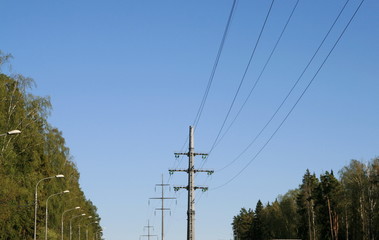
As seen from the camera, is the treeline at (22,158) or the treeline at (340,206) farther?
the treeline at (340,206)

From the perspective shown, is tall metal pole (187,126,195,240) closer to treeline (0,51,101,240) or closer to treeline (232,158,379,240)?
treeline (0,51,101,240)

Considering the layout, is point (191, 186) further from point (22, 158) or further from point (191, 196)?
point (22, 158)

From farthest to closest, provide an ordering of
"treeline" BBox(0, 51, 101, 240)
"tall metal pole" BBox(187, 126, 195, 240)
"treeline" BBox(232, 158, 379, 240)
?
"treeline" BBox(232, 158, 379, 240) < "treeline" BBox(0, 51, 101, 240) < "tall metal pole" BBox(187, 126, 195, 240)

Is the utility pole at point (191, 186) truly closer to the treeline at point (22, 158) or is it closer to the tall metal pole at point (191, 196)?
the tall metal pole at point (191, 196)

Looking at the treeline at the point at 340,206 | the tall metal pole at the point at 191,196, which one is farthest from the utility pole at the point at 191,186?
the treeline at the point at 340,206

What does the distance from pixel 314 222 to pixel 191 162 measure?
71.9m

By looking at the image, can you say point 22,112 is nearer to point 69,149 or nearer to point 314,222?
point 69,149

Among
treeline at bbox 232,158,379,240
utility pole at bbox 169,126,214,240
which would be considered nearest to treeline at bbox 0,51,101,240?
utility pole at bbox 169,126,214,240

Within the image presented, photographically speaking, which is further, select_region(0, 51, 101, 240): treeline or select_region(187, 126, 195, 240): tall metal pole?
select_region(0, 51, 101, 240): treeline

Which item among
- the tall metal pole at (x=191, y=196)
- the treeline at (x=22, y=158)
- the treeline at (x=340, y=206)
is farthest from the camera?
the treeline at (x=340, y=206)

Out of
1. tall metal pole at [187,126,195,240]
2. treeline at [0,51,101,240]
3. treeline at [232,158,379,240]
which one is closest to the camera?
tall metal pole at [187,126,195,240]

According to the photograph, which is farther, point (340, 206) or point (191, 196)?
point (340, 206)

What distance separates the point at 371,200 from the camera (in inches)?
3465

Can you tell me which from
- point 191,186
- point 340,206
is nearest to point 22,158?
point 191,186
